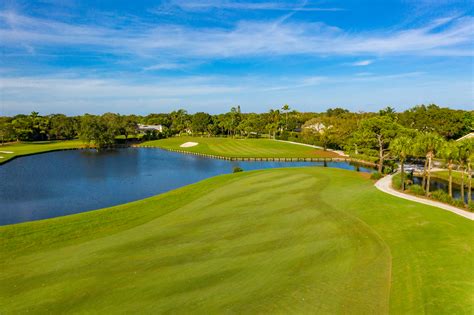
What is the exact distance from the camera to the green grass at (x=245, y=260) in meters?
14.9

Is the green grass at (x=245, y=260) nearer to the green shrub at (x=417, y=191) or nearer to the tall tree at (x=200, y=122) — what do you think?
the green shrub at (x=417, y=191)

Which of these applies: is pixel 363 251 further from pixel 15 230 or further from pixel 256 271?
pixel 15 230

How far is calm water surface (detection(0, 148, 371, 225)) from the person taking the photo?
38.0m

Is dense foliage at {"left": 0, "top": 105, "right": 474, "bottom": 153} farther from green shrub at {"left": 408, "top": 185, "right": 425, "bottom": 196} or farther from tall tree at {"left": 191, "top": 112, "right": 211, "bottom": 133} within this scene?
green shrub at {"left": 408, "top": 185, "right": 425, "bottom": 196}

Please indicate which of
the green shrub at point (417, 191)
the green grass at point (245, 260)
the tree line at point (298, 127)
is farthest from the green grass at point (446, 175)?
the green grass at point (245, 260)

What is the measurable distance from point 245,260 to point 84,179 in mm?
45949

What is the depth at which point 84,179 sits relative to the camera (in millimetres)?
55719

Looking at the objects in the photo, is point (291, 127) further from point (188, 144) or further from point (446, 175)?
point (446, 175)

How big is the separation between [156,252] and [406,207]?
2381cm

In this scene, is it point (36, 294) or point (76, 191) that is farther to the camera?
point (76, 191)

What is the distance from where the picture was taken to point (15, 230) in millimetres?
24406

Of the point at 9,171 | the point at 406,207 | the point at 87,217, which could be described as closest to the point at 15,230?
the point at 87,217

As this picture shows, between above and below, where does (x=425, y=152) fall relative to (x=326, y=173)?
above

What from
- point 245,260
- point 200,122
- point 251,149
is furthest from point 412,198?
point 200,122
